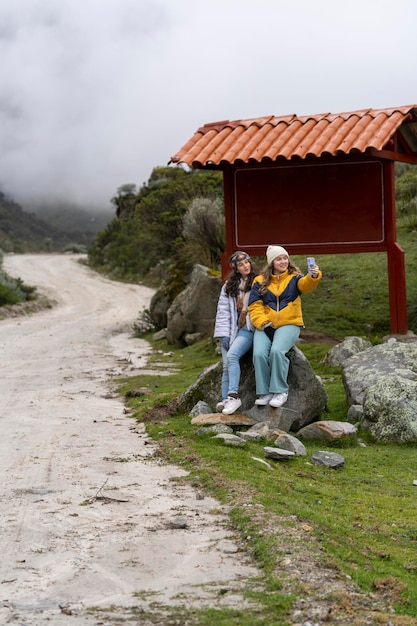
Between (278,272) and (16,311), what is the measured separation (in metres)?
19.6

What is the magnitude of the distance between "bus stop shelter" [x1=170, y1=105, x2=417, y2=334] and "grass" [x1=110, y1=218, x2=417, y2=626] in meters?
3.39

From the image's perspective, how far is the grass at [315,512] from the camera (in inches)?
180

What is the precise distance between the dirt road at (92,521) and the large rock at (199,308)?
227 inches

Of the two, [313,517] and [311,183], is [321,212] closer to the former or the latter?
[311,183]

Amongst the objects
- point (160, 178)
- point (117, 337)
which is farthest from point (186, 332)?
point (160, 178)

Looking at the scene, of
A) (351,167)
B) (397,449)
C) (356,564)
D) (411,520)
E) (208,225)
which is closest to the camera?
(356,564)

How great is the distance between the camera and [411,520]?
21.3 ft

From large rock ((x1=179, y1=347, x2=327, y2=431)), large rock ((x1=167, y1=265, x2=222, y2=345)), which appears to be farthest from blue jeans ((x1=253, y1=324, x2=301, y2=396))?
large rock ((x1=167, y1=265, x2=222, y2=345))

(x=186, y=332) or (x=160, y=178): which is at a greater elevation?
(x=160, y=178)

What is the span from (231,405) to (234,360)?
492mm

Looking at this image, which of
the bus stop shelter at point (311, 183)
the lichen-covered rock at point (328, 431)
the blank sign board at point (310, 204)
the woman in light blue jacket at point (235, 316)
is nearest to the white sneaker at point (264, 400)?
the woman in light blue jacket at point (235, 316)

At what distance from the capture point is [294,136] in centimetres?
1480

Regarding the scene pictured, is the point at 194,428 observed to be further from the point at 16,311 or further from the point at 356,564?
the point at 16,311

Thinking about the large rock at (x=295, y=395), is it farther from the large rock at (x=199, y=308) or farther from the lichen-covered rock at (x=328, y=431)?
the large rock at (x=199, y=308)
